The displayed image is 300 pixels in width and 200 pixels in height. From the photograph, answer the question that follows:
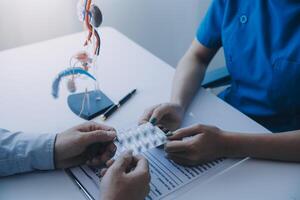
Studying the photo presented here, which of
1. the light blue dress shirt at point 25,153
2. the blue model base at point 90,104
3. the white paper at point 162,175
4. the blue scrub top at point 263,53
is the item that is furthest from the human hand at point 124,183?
the blue scrub top at point 263,53

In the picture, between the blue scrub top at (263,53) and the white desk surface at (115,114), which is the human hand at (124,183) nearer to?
the white desk surface at (115,114)

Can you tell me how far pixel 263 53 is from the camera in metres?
0.89

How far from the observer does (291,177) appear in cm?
71

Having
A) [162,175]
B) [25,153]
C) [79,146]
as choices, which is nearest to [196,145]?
[162,175]

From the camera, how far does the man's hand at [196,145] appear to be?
2.36 feet

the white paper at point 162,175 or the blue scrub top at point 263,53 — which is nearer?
the white paper at point 162,175

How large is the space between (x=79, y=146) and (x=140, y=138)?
0.12 m

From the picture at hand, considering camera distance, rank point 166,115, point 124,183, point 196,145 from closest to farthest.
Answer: point 124,183, point 196,145, point 166,115

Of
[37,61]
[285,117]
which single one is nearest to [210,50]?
[285,117]

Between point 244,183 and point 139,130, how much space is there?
24cm

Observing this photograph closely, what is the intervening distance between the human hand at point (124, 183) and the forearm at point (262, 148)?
0.21 meters

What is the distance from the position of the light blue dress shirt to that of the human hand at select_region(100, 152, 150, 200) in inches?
5.5

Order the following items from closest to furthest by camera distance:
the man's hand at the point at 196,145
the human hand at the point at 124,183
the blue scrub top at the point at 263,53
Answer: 1. the human hand at the point at 124,183
2. the man's hand at the point at 196,145
3. the blue scrub top at the point at 263,53

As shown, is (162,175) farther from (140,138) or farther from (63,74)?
(63,74)
